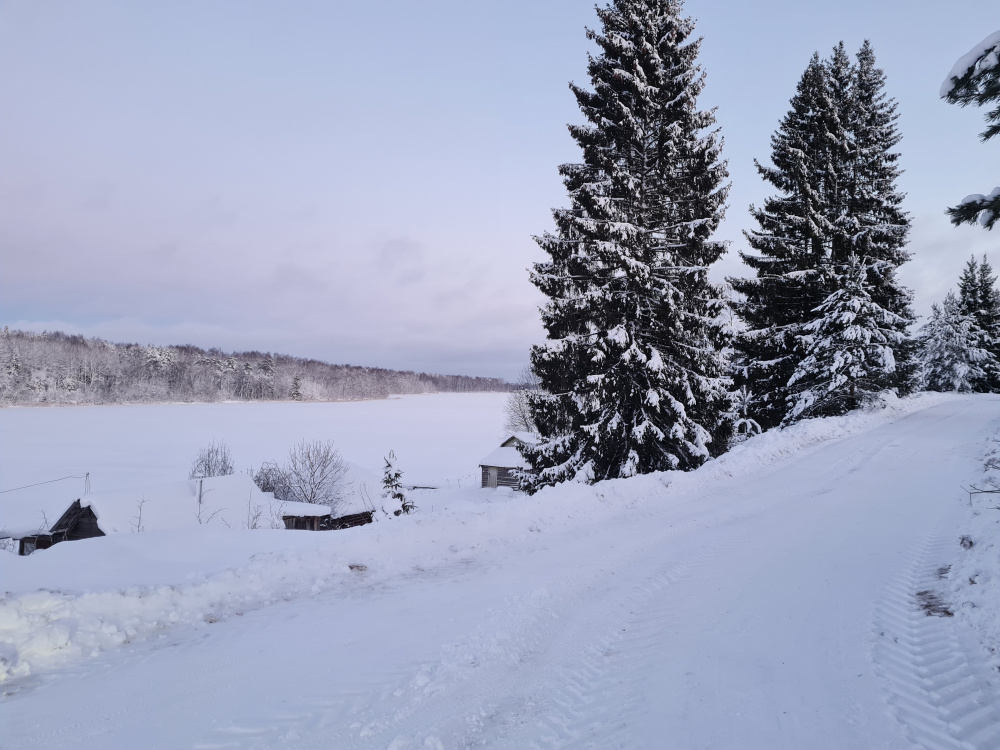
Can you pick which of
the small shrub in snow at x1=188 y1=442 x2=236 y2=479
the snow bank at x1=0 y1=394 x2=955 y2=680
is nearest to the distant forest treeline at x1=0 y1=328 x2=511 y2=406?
the small shrub in snow at x1=188 y1=442 x2=236 y2=479

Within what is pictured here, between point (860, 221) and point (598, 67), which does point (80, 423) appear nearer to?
point (598, 67)

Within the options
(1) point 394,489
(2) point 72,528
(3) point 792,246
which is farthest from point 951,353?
(2) point 72,528

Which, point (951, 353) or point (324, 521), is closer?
point (324, 521)

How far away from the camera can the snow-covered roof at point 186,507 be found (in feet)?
74.0

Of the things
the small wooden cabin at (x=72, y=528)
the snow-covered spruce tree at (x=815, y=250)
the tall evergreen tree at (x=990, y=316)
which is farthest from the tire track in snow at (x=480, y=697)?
the tall evergreen tree at (x=990, y=316)

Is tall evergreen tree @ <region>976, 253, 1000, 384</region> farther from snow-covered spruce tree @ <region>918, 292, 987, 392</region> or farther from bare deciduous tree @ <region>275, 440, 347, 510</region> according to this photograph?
bare deciduous tree @ <region>275, 440, 347, 510</region>

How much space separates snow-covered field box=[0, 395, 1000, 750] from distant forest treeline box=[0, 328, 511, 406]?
12057cm

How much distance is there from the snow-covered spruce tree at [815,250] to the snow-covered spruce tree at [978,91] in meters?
14.9

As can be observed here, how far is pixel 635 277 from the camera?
13.3 meters

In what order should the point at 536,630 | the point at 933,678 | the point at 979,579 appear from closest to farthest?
the point at 933,678
the point at 536,630
the point at 979,579

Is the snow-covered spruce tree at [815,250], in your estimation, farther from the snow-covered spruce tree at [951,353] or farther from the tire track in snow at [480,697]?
the snow-covered spruce tree at [951,353]

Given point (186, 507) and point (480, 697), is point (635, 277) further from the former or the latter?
point (186, 507)

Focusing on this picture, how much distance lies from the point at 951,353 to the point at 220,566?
175 feet

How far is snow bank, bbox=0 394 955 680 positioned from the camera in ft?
15.7
